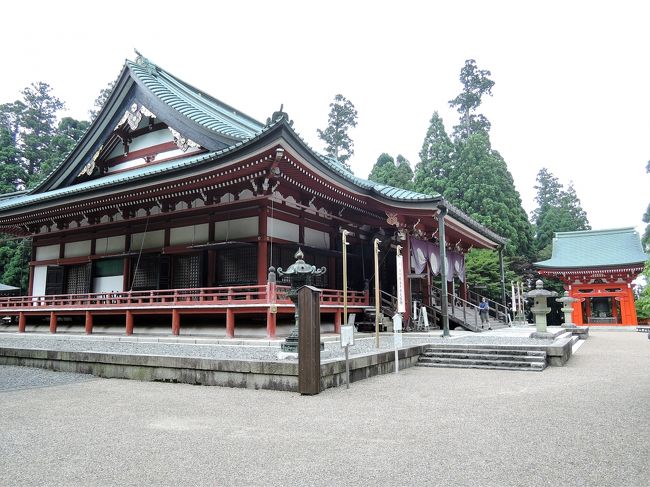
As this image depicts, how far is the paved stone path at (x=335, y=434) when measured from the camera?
3.33m

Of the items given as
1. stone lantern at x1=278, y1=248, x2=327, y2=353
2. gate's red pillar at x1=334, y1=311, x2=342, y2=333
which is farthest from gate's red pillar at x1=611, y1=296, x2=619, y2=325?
stone lantern at x1=278, y1=248, x2=327, y2=353

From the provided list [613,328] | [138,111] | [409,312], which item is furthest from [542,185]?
[138,111]

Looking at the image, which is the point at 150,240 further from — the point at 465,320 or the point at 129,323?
the point at 465,320

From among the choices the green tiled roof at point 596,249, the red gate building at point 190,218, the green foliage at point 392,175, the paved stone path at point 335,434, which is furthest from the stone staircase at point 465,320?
the green foliage at point 392,175

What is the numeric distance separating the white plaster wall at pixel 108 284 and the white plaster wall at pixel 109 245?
1.00 m

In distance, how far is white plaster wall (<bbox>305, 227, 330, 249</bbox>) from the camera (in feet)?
50.5

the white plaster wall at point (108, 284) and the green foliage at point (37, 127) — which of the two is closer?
the white plaster wall at point (108, 284)

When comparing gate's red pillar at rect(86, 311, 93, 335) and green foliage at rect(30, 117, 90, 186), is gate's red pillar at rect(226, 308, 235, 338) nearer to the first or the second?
gate's red pillar at rect(86, 311, 93, 335)

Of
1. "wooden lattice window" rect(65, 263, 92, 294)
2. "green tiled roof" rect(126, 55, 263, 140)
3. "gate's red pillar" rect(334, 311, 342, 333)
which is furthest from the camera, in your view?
"wooden lattice window" rect(65, 263, 92, 294)

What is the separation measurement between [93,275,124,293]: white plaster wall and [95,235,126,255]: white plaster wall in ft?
3.30

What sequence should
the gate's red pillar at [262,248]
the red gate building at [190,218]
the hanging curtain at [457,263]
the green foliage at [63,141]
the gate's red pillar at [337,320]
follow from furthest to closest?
the green foliage at [63,141] → the hanging curtain at [457,263] → the gate's red pillar at [337,320] → the gate's red pillar at [262,248] → the red gate building at [190,218]

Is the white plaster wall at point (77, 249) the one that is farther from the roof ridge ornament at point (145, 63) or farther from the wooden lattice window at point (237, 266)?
the roof ridge ornament at point (145, 63)

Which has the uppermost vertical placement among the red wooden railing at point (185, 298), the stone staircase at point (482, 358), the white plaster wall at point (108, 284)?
the white plaster wall at point (108, 284)

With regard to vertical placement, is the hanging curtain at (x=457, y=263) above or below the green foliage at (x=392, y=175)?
below
